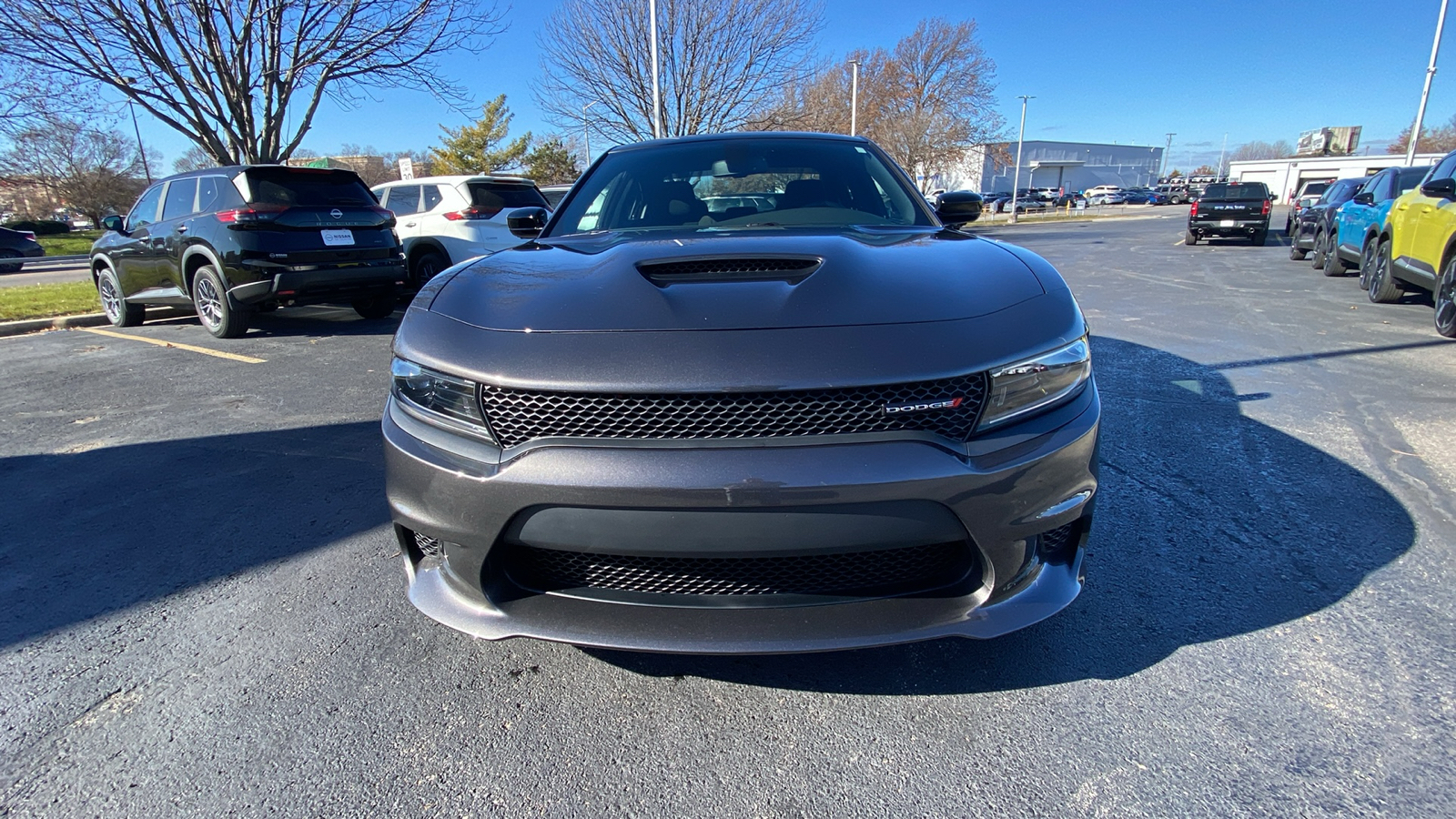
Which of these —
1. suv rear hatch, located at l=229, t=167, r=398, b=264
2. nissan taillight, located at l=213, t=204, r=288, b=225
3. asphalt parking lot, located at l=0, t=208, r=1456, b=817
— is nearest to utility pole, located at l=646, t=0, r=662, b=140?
suv rear hatch, located at l=229, t=167, r=398, b=264

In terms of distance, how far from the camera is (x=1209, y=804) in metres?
1.49

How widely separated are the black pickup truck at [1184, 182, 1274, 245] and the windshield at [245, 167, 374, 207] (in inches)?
715

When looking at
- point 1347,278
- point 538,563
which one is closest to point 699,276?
point 538,563

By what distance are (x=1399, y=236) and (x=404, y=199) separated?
1180cm

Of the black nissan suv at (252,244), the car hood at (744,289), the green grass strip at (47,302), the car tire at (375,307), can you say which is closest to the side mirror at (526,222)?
the car hood at (744,289)

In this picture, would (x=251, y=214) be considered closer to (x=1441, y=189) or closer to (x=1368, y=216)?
(x=1441, y=189)

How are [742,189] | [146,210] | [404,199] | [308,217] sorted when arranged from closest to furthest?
[742,189] < [308,217] < [146,210] < [404,199]

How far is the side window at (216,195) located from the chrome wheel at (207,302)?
0.74m

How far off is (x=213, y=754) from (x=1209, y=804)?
2.30m

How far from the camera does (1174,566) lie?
7.89 ft

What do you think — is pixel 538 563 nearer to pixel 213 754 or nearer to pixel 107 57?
pixel 213 754

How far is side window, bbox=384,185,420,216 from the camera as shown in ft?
30.9

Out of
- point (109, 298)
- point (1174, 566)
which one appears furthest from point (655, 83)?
point (1174, 566)

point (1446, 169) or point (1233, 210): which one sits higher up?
point (1446, 169)
